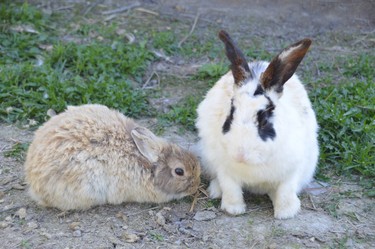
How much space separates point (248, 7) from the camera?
7562mm

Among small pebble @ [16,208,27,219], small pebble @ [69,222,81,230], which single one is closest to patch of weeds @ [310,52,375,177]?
small pebble @ [69,222,81,230]

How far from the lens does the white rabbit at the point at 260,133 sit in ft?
12.5

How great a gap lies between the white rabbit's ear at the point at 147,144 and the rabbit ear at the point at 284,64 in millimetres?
1073

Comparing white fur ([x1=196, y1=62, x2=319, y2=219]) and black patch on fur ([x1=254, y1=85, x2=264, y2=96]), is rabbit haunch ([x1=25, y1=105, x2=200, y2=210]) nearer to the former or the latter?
white fur ([x1=196, y1=62, x2=319, y2=219])

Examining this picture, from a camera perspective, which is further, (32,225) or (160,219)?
(160,219)

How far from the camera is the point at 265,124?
383cm

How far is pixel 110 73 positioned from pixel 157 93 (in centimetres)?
53

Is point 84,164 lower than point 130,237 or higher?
higher

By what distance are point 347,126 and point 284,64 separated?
1.50 metres

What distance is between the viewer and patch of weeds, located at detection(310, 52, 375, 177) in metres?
4.91

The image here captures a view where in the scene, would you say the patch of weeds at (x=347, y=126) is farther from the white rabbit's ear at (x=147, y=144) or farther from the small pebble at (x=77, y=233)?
the small pebble at (x=77, y=233)

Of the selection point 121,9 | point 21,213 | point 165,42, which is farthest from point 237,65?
point 121,9

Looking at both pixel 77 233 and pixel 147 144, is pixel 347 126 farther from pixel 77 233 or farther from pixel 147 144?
pixel 77 233

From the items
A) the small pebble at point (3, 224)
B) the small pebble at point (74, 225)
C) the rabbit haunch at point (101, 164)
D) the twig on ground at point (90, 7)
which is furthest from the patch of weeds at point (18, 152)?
the twig on ground at point (90, 7)
